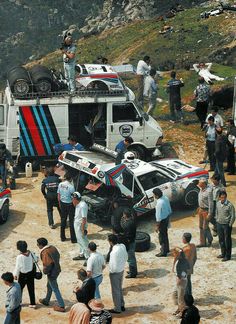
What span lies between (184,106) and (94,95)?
6.43m

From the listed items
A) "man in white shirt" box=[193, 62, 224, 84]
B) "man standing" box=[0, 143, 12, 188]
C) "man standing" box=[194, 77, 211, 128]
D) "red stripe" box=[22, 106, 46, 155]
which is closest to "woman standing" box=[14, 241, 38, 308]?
"man standing" box=[0, 143, 12, 188]

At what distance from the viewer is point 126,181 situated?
56.9ft

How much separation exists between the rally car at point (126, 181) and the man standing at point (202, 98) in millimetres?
5676

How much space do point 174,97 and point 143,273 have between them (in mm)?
11353

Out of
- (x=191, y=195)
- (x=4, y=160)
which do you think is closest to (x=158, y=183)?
(x=191, y=195)

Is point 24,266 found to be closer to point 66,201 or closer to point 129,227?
point 129,227

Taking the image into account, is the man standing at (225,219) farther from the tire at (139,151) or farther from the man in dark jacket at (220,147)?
the tire at (139,151)

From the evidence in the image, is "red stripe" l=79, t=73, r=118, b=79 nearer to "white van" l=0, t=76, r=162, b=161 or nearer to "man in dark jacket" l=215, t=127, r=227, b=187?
"white van" l=0, t=76, r=162, b=161

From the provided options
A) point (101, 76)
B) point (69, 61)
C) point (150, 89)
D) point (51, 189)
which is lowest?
point (51, 189)

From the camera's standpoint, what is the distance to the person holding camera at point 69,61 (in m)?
21.7

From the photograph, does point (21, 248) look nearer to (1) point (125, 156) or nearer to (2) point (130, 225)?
(2) point (130, 225)

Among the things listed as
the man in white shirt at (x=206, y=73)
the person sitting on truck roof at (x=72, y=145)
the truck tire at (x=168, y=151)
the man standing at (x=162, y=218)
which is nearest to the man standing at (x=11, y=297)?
the man standing at (x=162, y=218)

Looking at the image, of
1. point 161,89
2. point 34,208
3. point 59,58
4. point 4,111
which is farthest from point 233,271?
point 59,58

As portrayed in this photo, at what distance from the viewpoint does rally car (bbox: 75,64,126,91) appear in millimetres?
22422
